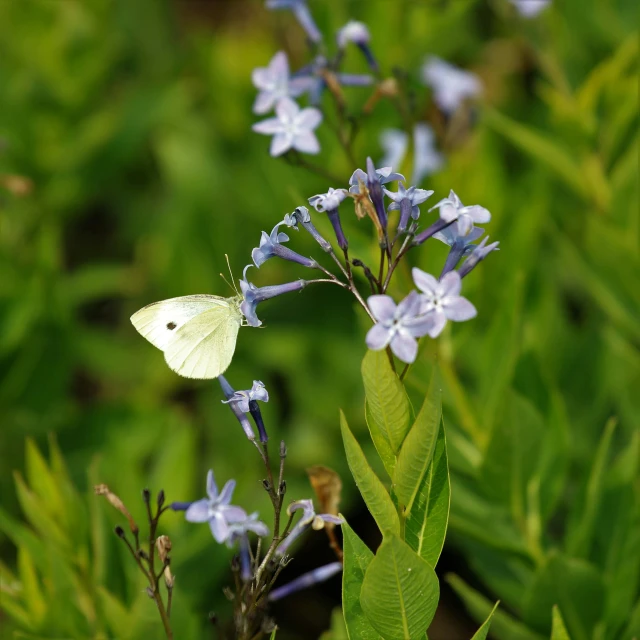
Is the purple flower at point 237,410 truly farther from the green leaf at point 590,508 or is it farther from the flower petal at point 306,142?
the green leaf at point 590,508

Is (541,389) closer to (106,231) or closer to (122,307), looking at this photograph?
(122,307)

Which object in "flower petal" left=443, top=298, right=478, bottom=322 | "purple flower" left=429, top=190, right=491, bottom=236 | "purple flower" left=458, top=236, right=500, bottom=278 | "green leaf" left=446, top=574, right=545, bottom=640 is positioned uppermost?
"purple flower" left=429, top=190, right=491, bottom=236

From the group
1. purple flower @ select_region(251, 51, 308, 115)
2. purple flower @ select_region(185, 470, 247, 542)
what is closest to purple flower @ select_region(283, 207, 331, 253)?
purple flower @ select_region(185, 470, 247, 542)

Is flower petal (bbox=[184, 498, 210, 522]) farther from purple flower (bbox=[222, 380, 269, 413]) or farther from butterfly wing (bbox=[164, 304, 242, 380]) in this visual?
butterfly wing (bbox=[164, 304, 242, 380])

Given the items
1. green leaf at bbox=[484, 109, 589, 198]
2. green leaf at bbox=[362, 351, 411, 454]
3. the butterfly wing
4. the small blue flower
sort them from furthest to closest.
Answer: green leaf at bbox=[484, 109, 589, 198], the small blue flower, the butterfly wing, green leaf at bbox=[362, 351, 411, 454]

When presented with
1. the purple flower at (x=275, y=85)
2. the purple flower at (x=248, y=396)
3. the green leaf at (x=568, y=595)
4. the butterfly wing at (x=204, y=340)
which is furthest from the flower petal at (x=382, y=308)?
the purple flower at (x=275, y=85)

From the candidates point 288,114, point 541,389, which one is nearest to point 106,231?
point 288,114

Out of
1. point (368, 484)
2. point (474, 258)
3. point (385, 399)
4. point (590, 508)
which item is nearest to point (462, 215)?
point (474, 258)
